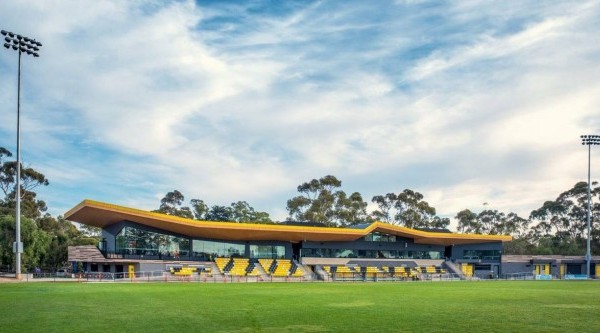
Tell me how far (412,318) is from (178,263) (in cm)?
4171

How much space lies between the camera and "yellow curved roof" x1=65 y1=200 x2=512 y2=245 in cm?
4688

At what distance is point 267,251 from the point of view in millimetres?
61969

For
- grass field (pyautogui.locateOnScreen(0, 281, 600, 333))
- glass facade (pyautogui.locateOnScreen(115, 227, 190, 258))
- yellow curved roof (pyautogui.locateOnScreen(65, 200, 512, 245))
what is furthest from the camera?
glass facade (pyautogui.locateOnScreen(115, 227, 190, 258))

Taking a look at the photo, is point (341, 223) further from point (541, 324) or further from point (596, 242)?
point (541, 324)

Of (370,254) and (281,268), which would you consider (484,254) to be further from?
(281,268)

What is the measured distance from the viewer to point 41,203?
253 feet

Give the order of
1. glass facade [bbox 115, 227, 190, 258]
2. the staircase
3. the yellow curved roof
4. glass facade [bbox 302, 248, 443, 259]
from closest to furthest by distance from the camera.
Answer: the yellow curved roof → glass facade [bbox 115, 227, 190, 258] → glass facade [bbox 302, 248, 443, 259] → the staircase

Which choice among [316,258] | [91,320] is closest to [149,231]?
[316,258]

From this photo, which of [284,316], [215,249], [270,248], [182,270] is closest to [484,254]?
[270,248]

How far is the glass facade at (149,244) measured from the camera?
51844 millimetres

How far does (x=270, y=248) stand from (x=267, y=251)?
0.51 metres

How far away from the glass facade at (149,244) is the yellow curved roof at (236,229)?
96 centimetres

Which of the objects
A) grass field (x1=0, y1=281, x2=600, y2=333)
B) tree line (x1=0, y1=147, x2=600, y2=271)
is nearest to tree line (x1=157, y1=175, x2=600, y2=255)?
tree line (x1=0, y1=147, x2=600, y2=271)

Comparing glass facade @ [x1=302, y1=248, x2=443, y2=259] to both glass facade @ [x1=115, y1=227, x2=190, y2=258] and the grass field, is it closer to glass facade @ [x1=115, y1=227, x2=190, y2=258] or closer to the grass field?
glass facade @ [x1=115, y1=227, x2=190, y2=258]
